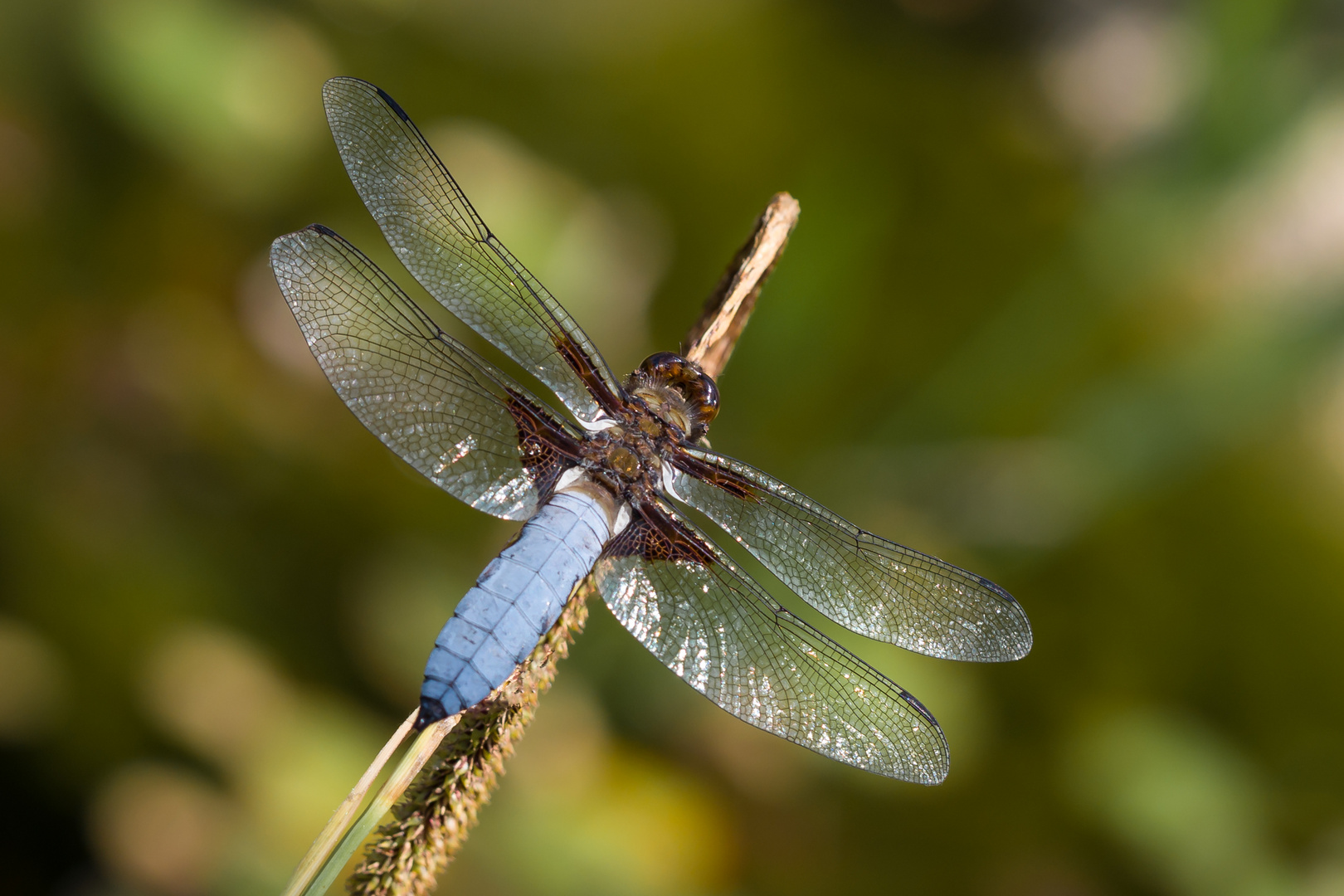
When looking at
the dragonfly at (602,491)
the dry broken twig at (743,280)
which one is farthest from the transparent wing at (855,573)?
the dry broken twig at (743,280)

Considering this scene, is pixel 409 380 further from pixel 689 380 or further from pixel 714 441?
pixel 714 441

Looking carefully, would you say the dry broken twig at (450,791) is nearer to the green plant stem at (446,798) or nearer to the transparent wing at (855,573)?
the green plant stem at (446,798)

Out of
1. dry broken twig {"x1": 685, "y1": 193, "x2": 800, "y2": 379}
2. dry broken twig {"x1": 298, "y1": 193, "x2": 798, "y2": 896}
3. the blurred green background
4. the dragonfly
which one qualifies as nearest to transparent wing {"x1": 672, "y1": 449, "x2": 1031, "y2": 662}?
the dragonfly

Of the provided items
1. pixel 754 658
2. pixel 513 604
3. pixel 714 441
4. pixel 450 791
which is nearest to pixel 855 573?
pixel 754 658

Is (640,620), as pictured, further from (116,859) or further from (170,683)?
(116,859)

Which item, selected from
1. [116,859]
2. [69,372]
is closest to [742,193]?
[69,372]

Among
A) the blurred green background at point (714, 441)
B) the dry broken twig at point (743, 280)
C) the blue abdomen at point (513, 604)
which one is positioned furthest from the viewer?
the blurred green background at point (714, 441)

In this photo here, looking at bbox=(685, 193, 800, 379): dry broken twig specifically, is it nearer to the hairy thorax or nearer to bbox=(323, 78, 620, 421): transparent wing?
the hairy thorax
